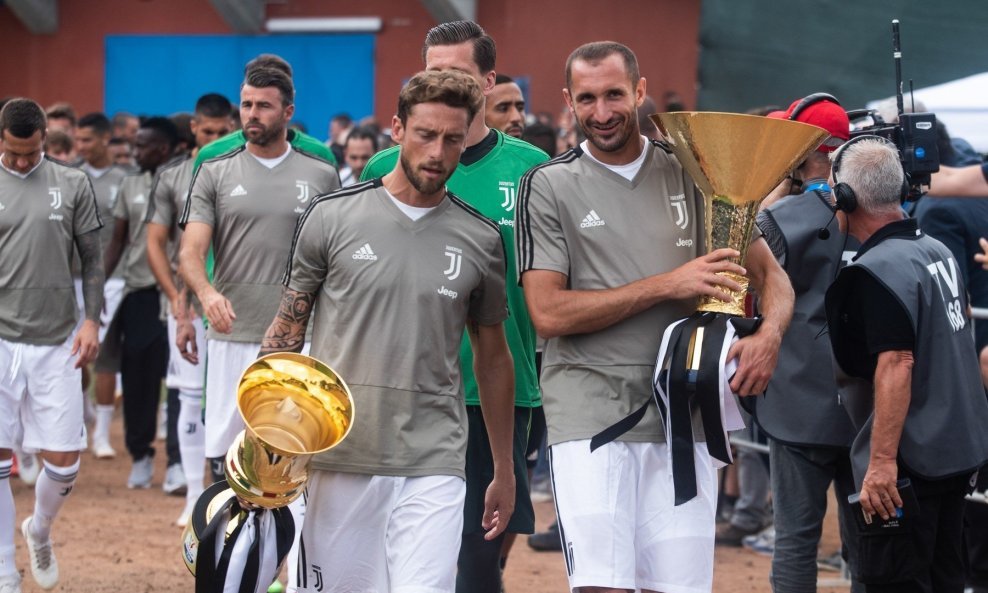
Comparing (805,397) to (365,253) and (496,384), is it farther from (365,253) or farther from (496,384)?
(365,253)


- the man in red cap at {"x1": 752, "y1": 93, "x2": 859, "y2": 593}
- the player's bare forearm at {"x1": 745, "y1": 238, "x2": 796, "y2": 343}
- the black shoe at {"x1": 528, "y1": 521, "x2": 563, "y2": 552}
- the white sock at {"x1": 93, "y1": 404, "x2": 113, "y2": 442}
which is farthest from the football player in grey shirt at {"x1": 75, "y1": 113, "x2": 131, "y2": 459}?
the player's bare forearm at {"x1": 745, "y1": 238, "x2": 796, "y2": 343}

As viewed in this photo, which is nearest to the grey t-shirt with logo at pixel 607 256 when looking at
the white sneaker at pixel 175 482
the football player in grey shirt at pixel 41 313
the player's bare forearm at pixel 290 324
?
the player's bare forearm at pixel 290 324

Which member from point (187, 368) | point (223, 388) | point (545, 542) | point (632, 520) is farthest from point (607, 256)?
point (187, 368)

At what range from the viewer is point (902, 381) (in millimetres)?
5215

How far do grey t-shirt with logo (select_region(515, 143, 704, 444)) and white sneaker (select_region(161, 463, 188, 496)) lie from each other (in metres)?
6.39

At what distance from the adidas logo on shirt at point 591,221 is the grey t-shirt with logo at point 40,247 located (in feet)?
13.7

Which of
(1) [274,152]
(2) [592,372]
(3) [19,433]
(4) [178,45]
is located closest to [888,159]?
(2) [592,372]

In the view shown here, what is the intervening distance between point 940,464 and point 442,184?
7.17 feet

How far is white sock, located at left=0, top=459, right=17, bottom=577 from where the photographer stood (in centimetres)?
732

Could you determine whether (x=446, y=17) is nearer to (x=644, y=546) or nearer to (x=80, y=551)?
(x=80, y=551)

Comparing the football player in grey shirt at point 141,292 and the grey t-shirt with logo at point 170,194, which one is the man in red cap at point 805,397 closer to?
the grey t-shirt with logo at point 170,194

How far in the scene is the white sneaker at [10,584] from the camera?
7266 mm

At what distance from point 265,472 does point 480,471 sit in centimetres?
159

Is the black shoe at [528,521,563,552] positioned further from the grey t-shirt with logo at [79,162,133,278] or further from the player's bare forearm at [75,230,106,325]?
the grey t-shirt with logo at [79,162,133,278]
